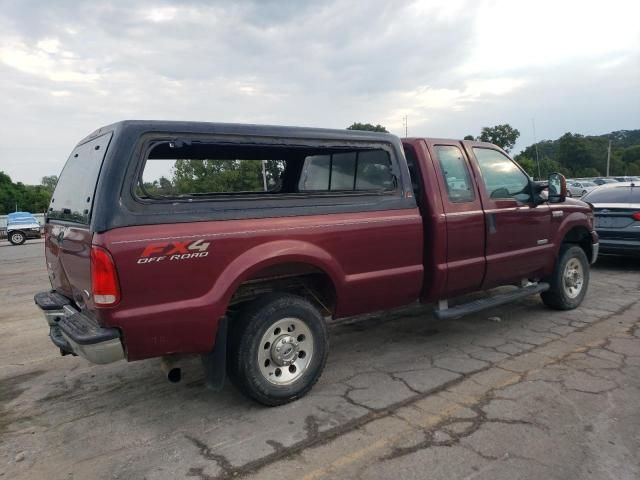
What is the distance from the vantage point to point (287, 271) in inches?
145

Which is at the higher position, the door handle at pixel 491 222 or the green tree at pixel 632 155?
the green tree at pixel 632 155

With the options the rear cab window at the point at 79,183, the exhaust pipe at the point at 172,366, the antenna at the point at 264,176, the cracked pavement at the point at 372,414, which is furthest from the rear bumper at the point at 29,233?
the exhaust pipe at the point at 172,366

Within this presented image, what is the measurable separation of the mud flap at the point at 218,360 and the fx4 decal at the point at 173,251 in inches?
19.6

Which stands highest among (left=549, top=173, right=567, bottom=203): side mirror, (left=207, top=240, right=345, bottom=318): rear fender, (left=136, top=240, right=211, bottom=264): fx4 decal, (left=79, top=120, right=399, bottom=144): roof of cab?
(left=79, top=120, right=399, bottom=144): roof of cab

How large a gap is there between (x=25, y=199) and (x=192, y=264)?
237 feet

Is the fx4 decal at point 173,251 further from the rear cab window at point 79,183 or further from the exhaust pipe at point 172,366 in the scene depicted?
the exhaust pipe at point 172,366

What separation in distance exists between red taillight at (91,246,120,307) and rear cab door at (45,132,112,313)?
11cm

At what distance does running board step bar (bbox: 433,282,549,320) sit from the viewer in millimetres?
4566

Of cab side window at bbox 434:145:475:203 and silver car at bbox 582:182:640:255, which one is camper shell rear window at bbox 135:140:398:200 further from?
silver car at bbox 582:182:640:255

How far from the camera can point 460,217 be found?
15.0 feet

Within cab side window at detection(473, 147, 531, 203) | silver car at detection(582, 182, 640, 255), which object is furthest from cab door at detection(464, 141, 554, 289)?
silver car at detection(582, 182, 640, 255)

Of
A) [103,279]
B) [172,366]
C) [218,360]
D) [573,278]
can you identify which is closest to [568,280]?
[573,278]

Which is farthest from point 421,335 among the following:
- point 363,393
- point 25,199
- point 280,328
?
point 25,199

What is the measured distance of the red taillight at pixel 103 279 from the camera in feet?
9.36
